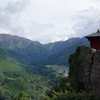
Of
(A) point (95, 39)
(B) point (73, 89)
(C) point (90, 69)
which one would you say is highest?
(A) point (95, 39)

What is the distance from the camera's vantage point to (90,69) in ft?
81.8

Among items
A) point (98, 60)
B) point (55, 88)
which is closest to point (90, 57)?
point (98, 60)

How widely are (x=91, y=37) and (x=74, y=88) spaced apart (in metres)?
7.95

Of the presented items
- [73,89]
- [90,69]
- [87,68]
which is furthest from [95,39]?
[73,89]

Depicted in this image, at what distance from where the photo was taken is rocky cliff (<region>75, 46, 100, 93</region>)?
939 inches

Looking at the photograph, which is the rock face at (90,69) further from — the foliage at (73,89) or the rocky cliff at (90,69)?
the foliage at (73,89)

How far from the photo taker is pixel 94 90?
78.6ft

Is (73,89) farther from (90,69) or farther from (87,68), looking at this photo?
(90,69)

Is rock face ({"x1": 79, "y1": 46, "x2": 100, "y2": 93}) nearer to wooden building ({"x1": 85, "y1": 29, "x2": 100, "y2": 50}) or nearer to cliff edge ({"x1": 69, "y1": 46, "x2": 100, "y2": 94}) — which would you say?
cliff edge ({"x1": 69, "y1": 46, "x2": 100, "y2": 94})

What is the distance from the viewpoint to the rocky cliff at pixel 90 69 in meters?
23.9

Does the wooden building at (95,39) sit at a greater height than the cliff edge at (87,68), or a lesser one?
greater

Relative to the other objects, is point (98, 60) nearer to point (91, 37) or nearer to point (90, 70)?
point (90, 70)

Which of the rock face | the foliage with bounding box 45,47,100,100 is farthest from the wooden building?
the foliage with bounding box 45,47,100,100

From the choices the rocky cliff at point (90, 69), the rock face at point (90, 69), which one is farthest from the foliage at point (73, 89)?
the rock face at point (90, 69)
